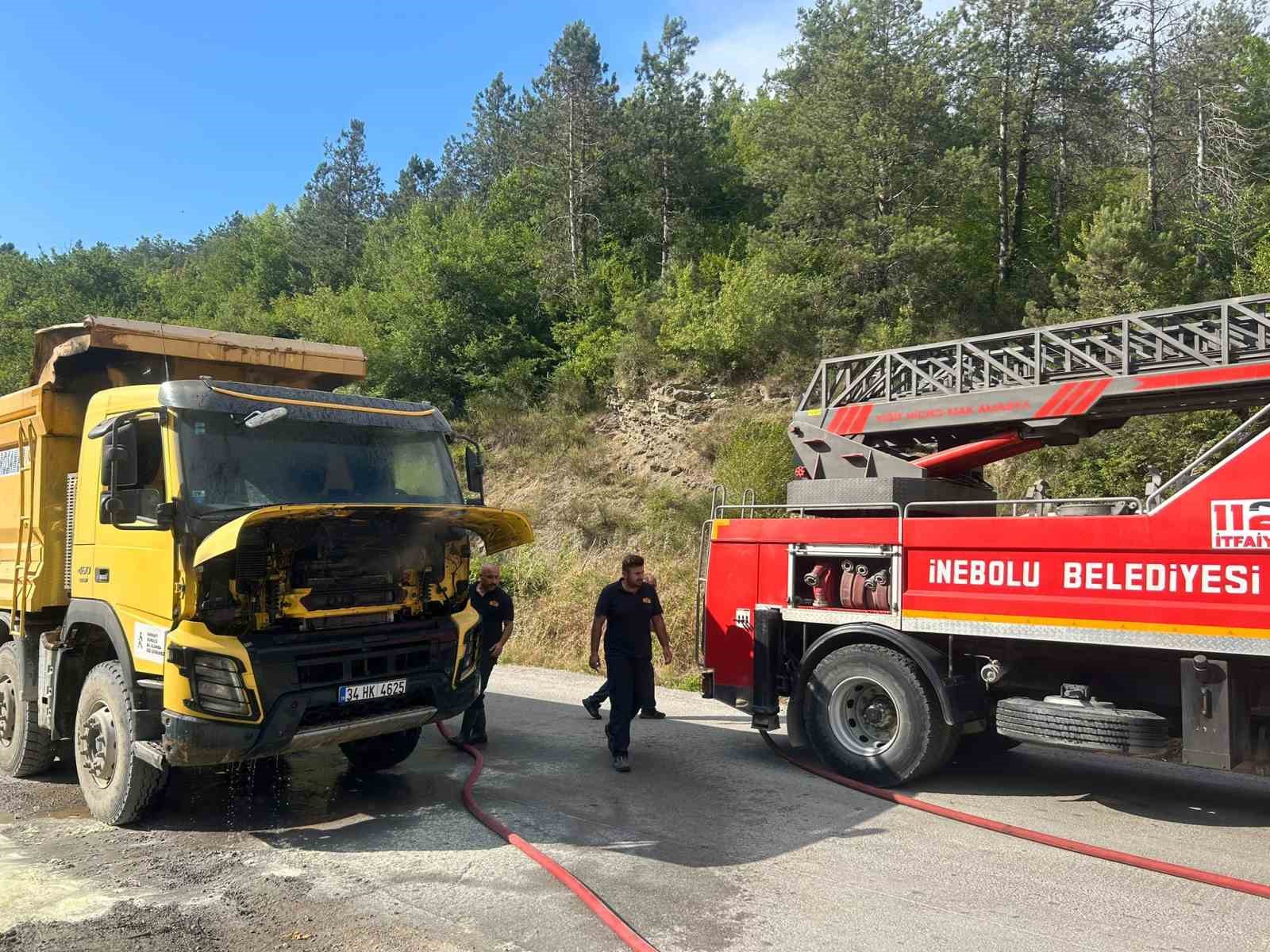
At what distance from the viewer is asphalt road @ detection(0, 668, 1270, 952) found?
13.4 ft

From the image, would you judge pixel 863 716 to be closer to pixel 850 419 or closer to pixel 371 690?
pixel 850 419

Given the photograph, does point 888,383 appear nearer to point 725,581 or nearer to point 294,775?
point 725,581

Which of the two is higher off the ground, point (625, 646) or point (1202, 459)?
point (1202, 459)

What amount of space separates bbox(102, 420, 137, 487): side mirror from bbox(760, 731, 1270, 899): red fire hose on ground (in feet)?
17.5

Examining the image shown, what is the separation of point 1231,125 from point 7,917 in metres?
32.4

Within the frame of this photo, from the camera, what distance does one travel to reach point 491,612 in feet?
26.9

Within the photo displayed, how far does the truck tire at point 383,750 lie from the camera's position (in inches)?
279

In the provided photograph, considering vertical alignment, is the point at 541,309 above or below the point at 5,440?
above

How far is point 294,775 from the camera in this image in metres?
7.00

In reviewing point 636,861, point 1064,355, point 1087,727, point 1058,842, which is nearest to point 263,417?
point 636,861

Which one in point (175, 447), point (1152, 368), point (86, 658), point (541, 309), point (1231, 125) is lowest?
point (86, 658)

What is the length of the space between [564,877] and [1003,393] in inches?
204

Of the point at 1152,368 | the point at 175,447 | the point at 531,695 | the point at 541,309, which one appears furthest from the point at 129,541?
the point at 541,309

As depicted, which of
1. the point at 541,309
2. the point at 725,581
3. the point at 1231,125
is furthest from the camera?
the point at 541,309
